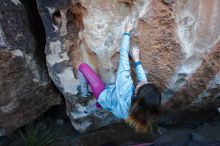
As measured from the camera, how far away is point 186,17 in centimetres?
212

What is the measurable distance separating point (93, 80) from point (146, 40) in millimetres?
455

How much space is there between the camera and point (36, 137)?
2969mm

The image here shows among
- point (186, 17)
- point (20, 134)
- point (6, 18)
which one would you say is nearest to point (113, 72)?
point (186, 17)

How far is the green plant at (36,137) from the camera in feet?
9.64

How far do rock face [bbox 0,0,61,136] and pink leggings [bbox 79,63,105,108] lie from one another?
15.9 inches

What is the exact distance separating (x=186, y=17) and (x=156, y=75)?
486 mm

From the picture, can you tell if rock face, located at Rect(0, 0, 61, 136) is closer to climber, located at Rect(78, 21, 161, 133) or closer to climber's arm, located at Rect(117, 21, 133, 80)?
climber, located at Rect(78, 21, 161, 133)

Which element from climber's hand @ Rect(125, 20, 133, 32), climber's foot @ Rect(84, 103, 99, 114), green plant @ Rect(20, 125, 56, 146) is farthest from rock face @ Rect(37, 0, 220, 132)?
green plant @ Rect(20, 125, 56, 146)

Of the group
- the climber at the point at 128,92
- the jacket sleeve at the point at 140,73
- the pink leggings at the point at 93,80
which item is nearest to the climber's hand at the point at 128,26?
the climber at the point at 128,92

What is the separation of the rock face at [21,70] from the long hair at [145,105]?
882mm

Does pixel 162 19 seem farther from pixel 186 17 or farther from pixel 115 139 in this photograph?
pixel 115 139

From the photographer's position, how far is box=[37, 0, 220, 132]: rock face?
7.01 feet

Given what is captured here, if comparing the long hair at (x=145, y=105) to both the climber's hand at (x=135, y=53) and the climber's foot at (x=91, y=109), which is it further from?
the climber's foot at (x=91, y=109)

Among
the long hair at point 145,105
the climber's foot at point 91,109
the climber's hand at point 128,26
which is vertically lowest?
the climber's foot at point 91,109
